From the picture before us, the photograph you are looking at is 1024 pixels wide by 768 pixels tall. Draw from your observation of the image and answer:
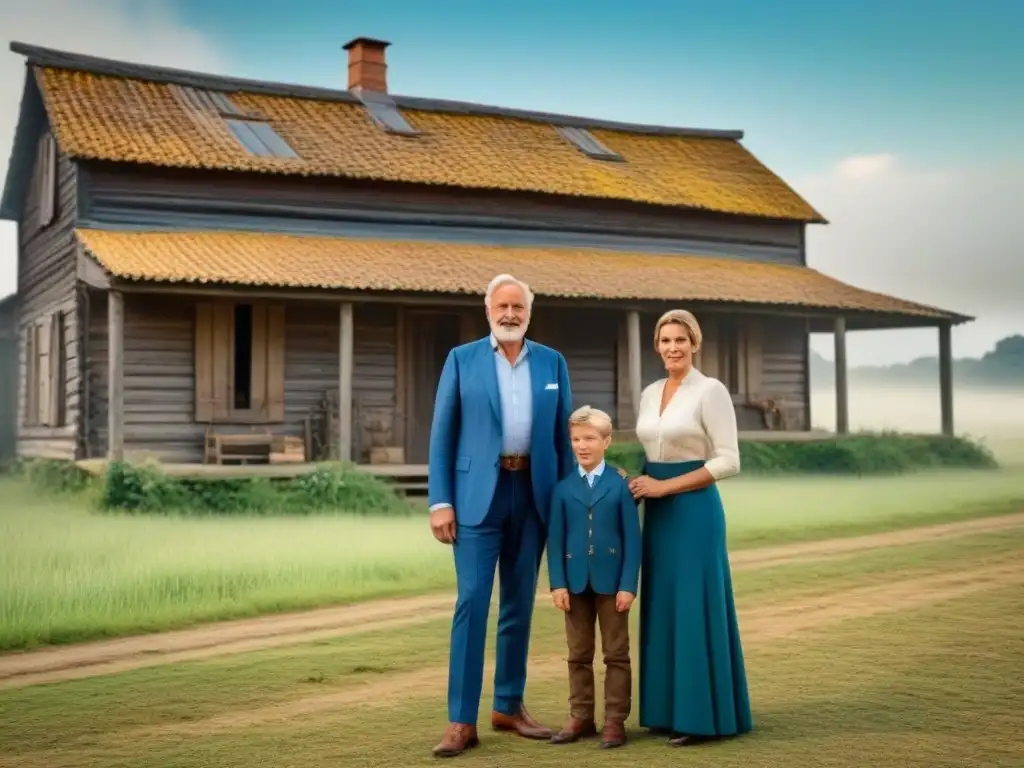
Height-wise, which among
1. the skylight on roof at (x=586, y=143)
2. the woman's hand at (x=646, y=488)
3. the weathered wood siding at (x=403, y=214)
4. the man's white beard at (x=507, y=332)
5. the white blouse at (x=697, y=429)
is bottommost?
the woman's hand at (x=646, y=488)

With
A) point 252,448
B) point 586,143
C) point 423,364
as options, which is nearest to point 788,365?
point 586,143

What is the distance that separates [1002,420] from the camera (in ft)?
115

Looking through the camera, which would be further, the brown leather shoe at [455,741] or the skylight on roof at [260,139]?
the skylight on roof at [260,139]

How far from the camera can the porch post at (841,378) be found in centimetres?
2312

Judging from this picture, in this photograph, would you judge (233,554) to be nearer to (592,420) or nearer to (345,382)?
(345,382)

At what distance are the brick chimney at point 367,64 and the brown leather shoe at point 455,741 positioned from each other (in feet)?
66.5

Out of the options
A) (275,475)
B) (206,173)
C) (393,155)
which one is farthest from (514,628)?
(393,155)

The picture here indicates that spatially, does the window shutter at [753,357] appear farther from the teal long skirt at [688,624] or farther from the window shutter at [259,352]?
the teal long skirt at [688,624]

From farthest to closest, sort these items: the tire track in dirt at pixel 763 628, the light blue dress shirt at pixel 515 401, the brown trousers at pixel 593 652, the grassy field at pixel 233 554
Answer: the grassy field at pixel 233 554, the tire track in dirt at pixel 763 628, the light blue dress shirt at pixel 515 401, the brown trousers at pixel 593 652

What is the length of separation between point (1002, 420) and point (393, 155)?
768 inches

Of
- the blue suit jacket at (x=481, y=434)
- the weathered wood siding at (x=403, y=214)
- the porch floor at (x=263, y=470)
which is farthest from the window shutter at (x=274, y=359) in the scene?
the blue suit jacket at (x=481, y=434)

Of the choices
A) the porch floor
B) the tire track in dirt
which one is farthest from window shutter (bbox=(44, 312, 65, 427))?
the tire track in dirt

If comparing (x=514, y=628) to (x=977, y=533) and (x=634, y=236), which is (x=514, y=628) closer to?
(x=977, y=533)

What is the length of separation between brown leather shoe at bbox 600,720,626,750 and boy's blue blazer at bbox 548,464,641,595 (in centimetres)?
54
